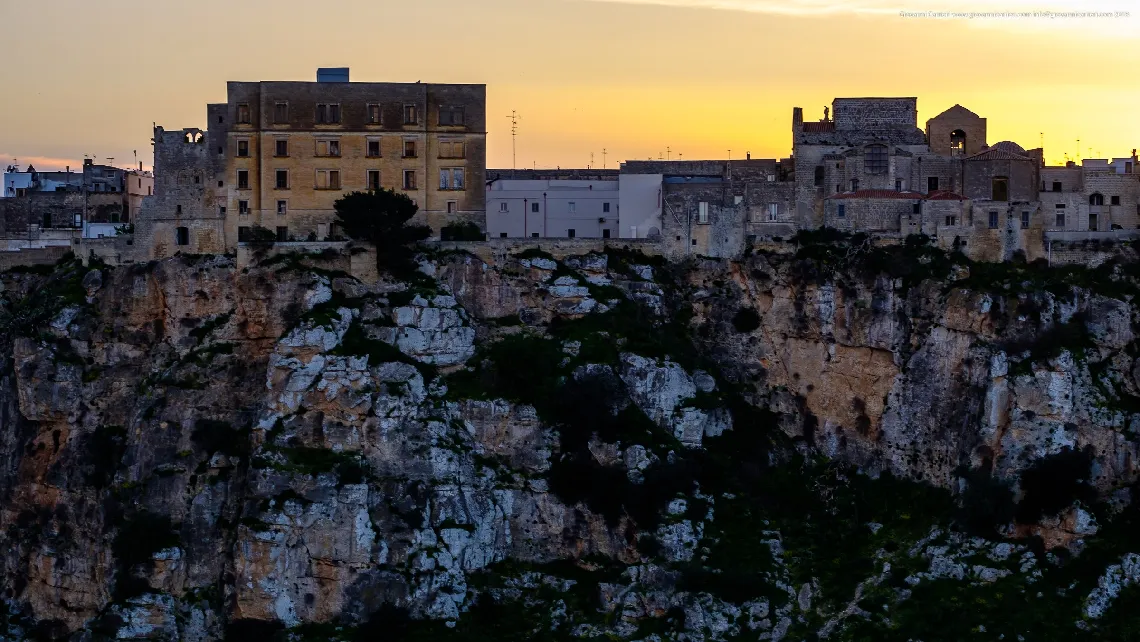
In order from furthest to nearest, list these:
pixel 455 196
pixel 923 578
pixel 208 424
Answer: pixel 455 196
pixel 208 424
pixel 923 578

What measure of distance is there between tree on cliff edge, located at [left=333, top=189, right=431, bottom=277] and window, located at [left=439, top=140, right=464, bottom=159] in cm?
419

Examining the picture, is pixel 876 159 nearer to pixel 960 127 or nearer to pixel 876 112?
pixel 876 112

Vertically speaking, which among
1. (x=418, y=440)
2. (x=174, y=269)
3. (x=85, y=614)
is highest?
(x=174, y=269)

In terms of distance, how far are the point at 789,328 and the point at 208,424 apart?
988 inches

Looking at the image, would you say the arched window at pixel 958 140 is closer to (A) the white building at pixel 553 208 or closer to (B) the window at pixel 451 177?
(A) the white building at pixel 553 208

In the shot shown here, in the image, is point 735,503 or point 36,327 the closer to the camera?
point 735,503

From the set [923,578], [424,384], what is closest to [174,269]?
[424,384]

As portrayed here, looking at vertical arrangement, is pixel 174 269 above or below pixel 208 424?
above

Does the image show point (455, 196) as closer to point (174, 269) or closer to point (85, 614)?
point (174, 269)

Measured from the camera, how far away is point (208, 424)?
314 feet

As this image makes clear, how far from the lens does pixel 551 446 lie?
93.6m

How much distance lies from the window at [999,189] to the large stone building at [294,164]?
2263 cm

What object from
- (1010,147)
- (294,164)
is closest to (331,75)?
(294,164)

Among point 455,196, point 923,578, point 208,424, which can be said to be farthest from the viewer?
point 455,196
